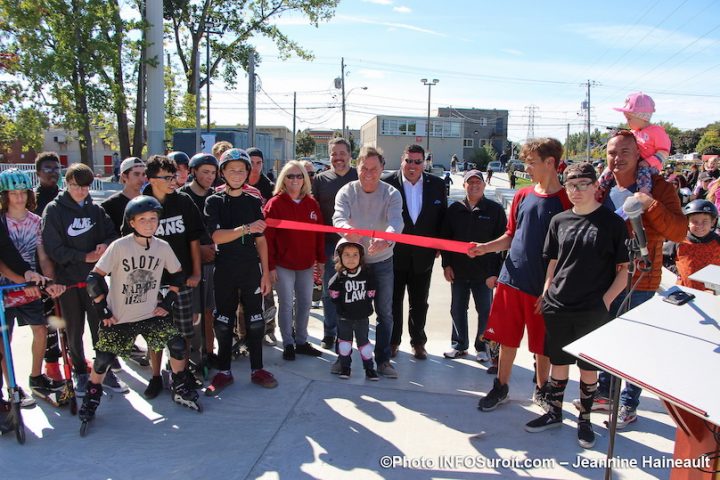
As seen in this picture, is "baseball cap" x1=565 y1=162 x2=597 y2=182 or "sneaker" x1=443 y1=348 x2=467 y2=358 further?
"sneaker" x1=443 y1=348 x2=467 y2=358

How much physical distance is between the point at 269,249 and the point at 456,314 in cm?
197

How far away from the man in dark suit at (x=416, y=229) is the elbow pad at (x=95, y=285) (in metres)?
2.56

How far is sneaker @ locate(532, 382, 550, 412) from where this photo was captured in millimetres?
3687

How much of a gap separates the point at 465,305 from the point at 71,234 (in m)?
3.53

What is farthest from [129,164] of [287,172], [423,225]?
[423,225]

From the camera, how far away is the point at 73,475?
3.01m

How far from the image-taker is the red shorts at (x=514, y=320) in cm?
371

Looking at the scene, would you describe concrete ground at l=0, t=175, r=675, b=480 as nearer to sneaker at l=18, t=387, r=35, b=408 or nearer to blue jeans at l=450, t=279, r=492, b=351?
sneaker at l=18, t=387, r=35, b=408

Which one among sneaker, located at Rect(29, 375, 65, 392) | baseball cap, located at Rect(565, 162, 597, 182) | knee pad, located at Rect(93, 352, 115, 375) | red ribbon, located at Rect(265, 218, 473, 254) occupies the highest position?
baseball cap, located at Rect(565, 162, 597, 182)

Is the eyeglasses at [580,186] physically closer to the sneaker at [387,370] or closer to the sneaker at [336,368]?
the sneaker at [387,370]

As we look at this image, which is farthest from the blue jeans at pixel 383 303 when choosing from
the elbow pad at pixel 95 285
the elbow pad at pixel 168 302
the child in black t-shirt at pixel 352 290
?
the elbow pad at pixel 95 285

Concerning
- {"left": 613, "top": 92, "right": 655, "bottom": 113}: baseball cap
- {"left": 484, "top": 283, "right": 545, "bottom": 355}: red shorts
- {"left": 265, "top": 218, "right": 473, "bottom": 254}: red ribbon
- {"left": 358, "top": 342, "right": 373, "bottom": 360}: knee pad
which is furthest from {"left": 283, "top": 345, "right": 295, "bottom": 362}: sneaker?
{"left": 613, "top": 92, "right": 655, "bottom": 113}: baseball cap

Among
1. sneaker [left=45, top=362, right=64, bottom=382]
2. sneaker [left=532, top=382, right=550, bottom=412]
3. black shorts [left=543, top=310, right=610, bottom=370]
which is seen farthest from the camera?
sneaker [left=45, top=362, right=64, bottom=382]

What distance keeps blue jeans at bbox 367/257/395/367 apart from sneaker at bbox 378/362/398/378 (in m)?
0.04
